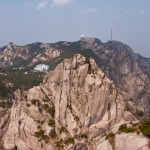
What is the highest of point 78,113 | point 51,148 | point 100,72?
point 100,72

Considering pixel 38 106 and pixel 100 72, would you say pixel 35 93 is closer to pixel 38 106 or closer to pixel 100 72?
pixel 38 106

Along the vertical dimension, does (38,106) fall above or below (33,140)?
above

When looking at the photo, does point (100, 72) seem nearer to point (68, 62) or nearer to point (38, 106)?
point (68, 62)

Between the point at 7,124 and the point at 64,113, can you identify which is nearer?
the point at 64,113

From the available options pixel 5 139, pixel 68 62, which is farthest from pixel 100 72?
pixel 5 139

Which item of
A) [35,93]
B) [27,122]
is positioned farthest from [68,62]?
[27,122]

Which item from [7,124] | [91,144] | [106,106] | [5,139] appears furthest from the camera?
[7,124]

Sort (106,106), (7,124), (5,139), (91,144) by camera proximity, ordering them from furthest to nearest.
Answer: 1. (7,124)
2. (5,139)
3. (106,106)
4. (91,144)
